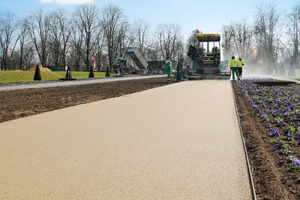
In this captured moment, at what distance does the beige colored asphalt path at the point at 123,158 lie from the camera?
3.30m

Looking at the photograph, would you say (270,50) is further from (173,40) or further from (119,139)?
(119,139)

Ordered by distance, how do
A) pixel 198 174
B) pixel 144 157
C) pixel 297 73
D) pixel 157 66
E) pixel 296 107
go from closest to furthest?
1. pixel 198 174
2. pixel 144 157
3. pixel 296 107
4. pixel 297 73
5. pixel 157 66

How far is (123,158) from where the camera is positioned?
14.6 ft

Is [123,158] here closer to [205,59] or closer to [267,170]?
[267,170]

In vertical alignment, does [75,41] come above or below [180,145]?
above

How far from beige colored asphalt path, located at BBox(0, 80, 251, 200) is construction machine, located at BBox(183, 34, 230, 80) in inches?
763

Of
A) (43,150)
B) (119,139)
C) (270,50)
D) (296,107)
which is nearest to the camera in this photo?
(43,150)

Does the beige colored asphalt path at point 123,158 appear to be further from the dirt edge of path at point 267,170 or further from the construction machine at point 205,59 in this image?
the construction machine at point 205,59

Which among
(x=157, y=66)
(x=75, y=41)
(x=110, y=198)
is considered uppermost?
(x=75, y=41)

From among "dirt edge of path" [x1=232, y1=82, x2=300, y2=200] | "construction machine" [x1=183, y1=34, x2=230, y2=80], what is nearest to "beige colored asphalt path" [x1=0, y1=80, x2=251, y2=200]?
"dirt edge of path" [x1=232, y1=82, x2=300, y2=200]

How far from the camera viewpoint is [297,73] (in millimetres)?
40094

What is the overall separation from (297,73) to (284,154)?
3950 centimetres

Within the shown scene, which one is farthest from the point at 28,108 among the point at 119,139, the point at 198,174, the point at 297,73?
the point at 297,73

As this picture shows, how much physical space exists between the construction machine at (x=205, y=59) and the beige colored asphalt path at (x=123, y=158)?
1938 cm
